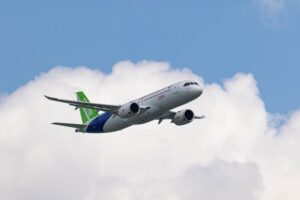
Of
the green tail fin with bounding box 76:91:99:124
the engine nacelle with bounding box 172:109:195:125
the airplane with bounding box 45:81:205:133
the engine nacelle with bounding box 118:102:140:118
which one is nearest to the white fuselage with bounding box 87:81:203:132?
the airplane with bounding box 45:81:205:133

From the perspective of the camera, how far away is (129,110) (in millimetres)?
103875

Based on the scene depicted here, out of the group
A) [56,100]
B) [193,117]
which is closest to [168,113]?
[193,117]

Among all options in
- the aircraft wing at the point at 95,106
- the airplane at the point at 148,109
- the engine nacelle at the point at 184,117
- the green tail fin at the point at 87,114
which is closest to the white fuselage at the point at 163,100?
the airplane at the point at 148,109

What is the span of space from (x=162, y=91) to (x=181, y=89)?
313cm

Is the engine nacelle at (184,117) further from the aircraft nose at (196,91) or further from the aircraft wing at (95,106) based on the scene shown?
the aircraft nose at (196,91)

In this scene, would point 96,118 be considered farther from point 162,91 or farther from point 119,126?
point 162,91

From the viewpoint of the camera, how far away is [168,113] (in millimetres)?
112875

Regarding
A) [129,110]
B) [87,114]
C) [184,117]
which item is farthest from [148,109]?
[87,114]

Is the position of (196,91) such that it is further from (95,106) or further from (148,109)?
(95,106)

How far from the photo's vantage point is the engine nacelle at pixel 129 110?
340 ft

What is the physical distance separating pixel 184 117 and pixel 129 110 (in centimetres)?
1086

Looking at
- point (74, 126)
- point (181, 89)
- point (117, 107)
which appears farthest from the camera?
point (74, 126)

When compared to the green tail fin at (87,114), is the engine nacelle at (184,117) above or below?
below

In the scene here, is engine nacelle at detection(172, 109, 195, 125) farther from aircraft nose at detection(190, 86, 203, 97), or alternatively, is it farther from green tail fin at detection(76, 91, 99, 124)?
green tail fin at detection(76, 91, 99, 124)
